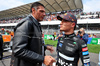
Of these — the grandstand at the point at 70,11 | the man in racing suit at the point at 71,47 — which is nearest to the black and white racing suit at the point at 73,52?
the man in racing suit at the point at 71,47

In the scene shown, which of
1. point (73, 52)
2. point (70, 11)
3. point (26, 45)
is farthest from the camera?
point (70, 11)

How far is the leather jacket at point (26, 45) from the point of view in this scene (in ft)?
3.09

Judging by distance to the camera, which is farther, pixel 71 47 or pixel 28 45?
pixel 71 47

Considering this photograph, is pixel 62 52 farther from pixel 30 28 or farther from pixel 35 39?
pixel 30 28

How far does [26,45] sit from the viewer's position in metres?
0.98

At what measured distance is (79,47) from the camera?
4.62 ft

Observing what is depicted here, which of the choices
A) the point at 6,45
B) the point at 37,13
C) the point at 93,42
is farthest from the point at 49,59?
the point at 93,42

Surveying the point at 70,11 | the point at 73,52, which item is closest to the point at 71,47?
the point at 73,52

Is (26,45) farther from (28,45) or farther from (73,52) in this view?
(73,52)

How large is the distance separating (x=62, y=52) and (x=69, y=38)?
0.33m

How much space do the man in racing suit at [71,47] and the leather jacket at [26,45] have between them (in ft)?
2.03

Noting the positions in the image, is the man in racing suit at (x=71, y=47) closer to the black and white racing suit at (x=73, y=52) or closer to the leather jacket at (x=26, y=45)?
the black and white racing suit at (x=73, y=52)

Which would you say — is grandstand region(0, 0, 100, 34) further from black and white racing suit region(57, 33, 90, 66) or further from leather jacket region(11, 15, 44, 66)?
leather jacket region(11, 15, 44, 66)

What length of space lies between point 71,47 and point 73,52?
10 cm
